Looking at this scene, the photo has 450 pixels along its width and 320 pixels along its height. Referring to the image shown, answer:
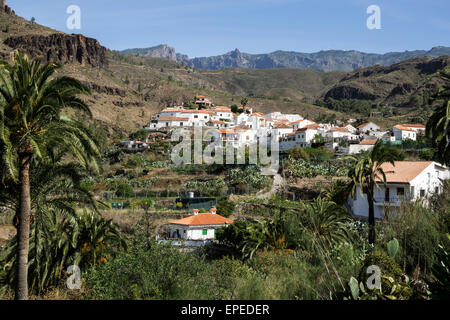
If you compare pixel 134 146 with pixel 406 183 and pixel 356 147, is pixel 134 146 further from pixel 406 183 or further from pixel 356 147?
pixel 406 183

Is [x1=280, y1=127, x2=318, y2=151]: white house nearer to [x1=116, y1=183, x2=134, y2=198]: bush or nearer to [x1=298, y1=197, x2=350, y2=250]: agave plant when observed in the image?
[x1=116, y1=183, x2=134, y2=198]: bush

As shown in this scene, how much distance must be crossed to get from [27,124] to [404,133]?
74.6 meters

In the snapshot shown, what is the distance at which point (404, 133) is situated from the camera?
76.7m

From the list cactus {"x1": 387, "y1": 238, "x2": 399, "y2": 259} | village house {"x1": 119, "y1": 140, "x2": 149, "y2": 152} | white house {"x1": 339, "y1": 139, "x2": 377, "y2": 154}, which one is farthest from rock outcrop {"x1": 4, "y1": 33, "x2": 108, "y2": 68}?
cactus {"x1": 387, "y1": 238, "x2": 399, "y2": 259}

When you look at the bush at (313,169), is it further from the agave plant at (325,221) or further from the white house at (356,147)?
the agave plant at (325,221)

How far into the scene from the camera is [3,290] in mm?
16594

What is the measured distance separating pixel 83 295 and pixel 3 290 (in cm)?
A: 396

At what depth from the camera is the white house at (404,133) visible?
251 feet

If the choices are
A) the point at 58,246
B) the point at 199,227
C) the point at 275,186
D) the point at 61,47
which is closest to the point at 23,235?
the point at 58,246

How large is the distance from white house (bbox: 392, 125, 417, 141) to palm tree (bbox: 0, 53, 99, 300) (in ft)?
238

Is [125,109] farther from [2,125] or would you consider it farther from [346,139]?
[2,125]

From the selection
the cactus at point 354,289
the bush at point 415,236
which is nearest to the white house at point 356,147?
the bush at point 415,236
